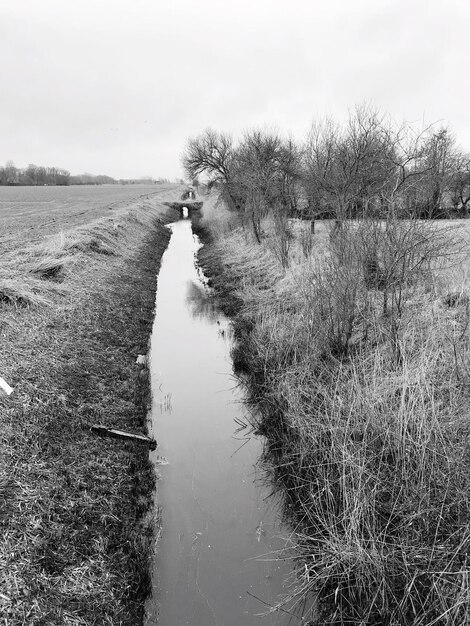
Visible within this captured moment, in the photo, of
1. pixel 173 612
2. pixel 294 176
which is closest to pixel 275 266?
pixel 173 612

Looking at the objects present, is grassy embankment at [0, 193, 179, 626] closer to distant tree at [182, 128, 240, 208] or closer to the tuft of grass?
the tuft of grass

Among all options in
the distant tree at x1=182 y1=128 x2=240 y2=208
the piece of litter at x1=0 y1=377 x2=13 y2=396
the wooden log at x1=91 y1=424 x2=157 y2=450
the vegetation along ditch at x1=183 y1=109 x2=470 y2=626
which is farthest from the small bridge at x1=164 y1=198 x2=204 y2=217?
the wooden log at x1=91 y1=424 x2=157 y2=450

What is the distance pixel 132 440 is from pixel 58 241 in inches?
480

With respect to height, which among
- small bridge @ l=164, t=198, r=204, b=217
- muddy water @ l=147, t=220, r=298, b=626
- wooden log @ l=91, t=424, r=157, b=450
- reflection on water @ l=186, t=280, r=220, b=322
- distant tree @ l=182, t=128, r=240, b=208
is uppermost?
distant tree @ l=182, t=128, r=240, b=208

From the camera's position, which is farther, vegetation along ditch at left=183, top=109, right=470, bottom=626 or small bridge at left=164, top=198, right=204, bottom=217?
small bridge at left=164, top=198, right=204, bottom=217

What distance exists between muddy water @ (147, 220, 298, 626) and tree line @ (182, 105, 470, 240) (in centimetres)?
487

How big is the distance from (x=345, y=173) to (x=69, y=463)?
15503 mm

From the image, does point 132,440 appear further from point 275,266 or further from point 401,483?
point 275,266

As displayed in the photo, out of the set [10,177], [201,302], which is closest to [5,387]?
[201,302]

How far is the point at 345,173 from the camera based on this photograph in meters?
17.1

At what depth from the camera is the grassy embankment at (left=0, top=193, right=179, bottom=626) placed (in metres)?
3.72

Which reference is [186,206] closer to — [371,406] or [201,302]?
[201,302]

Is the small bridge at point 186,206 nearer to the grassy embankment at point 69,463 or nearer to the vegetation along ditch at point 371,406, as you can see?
the vegetation along ditch at point 371,406

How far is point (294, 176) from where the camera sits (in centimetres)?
2856
